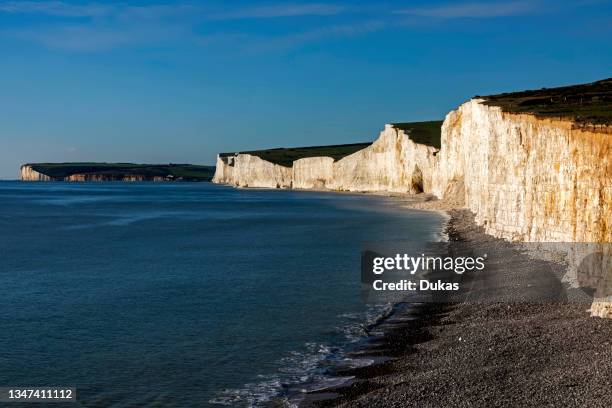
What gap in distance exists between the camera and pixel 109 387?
13094 mm

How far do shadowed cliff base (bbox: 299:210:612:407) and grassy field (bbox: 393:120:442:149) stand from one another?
71.1 metres

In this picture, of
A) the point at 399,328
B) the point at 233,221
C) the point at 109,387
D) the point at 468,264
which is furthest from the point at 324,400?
the point at 233,221

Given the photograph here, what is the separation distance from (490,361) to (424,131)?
91.0 metres

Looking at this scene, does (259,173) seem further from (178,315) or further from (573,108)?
(178,315)

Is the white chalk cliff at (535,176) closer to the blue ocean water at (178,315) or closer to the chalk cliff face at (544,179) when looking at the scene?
the chalk cliff face at (544,179)

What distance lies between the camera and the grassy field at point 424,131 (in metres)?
90.8

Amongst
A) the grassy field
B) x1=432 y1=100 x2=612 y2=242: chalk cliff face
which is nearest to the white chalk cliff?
x1=432 y1=100 x2=612 y2=242: chalk cliff face

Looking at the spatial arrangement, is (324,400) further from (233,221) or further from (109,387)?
(233,221)

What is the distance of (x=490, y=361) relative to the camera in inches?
498

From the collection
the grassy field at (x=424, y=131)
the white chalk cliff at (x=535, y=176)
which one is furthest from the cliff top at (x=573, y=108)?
the grassy field at (x=424, y=131)

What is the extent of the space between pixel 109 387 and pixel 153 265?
17.3m

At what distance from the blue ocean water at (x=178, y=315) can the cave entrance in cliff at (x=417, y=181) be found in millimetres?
51117

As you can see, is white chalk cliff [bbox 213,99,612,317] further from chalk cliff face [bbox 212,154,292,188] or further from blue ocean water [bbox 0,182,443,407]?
chalk cliff face [bbox 212,154,292,188]

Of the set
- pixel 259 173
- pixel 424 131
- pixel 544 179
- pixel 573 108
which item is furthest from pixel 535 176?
pixel 259 173
